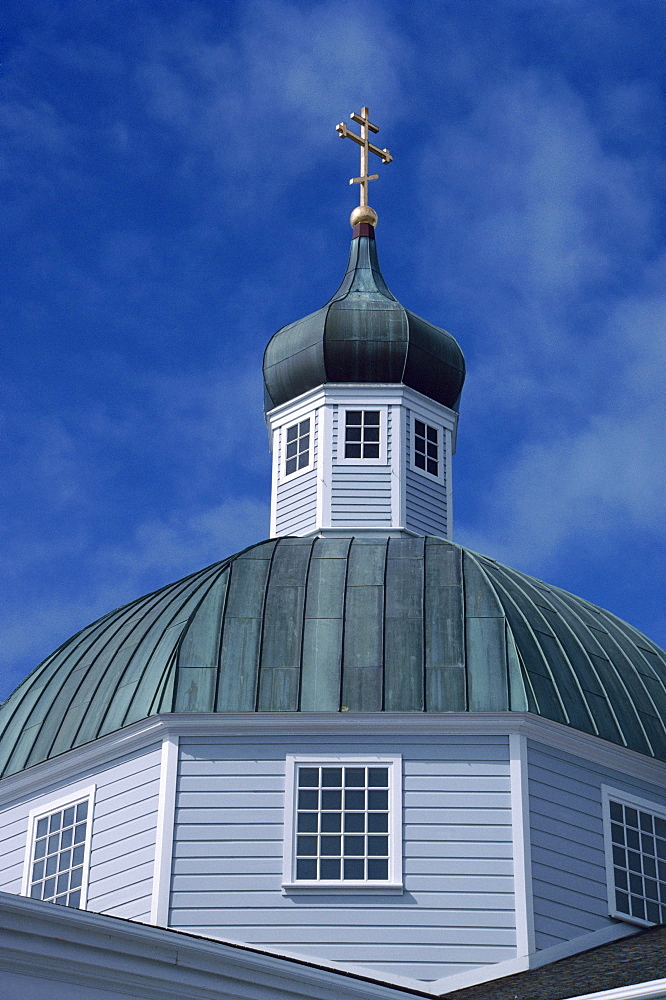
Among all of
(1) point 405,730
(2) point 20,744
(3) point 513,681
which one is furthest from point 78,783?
(3) point 513,681

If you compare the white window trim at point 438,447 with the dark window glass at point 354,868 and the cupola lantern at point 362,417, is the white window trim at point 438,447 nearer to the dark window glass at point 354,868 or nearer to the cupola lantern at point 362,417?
the cupola lantern at point 362,417

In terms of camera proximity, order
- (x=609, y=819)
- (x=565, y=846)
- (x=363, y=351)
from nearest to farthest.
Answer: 1. (x=565, y=846)
2. (x=609, y=819)
3. (x=363, y=351)

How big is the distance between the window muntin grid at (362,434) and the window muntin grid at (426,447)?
0.66 meters

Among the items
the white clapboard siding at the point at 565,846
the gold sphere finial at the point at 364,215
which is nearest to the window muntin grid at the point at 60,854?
the white clapboard siding at the point at 565,846

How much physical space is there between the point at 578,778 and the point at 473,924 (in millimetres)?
2307

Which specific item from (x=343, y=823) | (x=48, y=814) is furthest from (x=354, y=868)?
(x=48, y=814)

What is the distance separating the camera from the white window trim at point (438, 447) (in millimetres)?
23031

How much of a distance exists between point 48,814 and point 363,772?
4054 millimetres

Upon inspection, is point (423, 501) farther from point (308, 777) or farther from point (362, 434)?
point (308, 777)

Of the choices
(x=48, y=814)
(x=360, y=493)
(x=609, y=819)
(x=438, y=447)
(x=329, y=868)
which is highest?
(x=438, y=447)

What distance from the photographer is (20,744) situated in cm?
1936

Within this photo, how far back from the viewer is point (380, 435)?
2302 cm

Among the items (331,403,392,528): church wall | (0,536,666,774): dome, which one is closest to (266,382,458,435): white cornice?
(331,403,392,528): church wall

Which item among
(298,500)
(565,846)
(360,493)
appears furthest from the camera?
(298,500)
